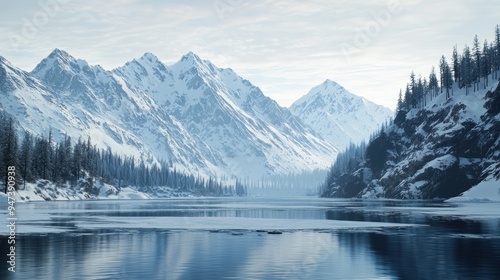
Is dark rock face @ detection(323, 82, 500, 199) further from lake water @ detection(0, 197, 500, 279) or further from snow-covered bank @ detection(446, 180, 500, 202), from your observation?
lake water @ detection(0, 197, 500, 279)

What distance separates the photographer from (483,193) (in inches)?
5856

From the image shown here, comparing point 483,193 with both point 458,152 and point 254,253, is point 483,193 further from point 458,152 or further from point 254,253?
point 254,253

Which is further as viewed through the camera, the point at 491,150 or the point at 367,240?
the point at 491,150

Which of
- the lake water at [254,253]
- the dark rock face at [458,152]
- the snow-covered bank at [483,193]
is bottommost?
the lake water at [254,253]

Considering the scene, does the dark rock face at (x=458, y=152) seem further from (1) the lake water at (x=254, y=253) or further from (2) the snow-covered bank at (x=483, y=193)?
(1) the lake water at (x=254, y=253)

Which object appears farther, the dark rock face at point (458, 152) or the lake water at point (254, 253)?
the dark rock face at point (458, 152)

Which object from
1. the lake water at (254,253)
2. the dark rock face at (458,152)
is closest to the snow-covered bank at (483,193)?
the dark rock face at (458,152)

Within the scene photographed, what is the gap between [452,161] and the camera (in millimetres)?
177750

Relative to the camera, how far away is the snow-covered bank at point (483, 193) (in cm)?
14475

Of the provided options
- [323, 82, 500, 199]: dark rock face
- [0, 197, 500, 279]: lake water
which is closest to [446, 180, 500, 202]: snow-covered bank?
[323, 82, 500, 199]: dark rock face

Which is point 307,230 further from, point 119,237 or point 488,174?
point 488,174

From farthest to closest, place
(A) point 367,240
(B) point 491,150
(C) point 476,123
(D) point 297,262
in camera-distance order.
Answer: (C) point 476,123 < (B) point 491,150 < (A) point 367,240 < (D) point 297,262

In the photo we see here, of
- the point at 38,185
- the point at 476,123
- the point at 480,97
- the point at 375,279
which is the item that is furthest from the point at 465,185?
the point at 375,279

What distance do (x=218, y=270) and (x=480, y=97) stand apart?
17471cm
